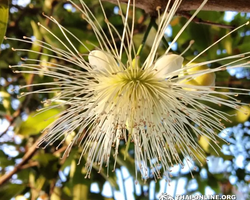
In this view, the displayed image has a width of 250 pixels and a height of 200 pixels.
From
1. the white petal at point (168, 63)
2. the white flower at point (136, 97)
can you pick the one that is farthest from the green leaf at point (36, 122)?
the white petal at point (168, 63)

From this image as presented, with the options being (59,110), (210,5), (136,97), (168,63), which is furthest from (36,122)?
(210,5)

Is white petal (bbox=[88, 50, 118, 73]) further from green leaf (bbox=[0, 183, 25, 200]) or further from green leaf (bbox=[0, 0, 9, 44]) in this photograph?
green leaf (bbox=[0, 183, 25, 200])

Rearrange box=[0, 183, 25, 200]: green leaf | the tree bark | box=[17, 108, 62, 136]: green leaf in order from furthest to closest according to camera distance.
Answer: box=[0, 183, 25, 200]: green leaf
box=[17, 108, 62, 136]: green leaf
the tree bark

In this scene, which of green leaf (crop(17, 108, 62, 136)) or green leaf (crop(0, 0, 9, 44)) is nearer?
green leaf (crop(0, 0, 9, 44))

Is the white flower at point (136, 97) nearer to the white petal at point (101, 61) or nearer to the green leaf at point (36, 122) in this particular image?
the white petal at point (101, 61)

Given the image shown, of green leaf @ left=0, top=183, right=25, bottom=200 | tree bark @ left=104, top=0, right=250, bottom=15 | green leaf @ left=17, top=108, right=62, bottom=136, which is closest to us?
tree bark @ left=104, top=0, right=250, bottom=15

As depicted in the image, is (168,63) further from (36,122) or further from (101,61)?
(36,122)

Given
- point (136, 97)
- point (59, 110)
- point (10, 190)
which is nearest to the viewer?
point (136, 97)

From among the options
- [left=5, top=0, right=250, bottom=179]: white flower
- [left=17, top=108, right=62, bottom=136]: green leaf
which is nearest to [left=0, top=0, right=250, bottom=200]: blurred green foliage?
[left=17, top=108, right=62, bottom=136]: green leaf
